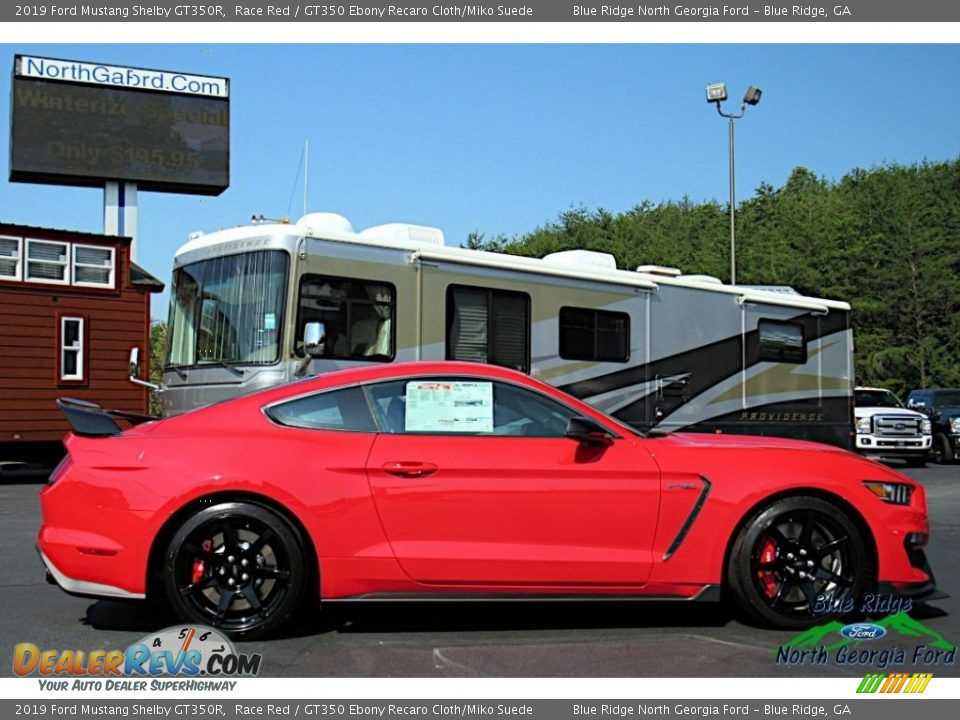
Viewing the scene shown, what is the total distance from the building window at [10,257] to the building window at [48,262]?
0.15 metres

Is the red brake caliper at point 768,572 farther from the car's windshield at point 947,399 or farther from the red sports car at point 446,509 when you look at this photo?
the car's windshield at point 947,399

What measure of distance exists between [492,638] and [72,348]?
556 inches

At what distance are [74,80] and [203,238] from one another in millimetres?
22467

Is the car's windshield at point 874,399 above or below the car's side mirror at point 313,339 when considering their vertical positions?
below

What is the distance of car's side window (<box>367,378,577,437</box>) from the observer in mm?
5453

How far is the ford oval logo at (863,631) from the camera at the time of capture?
5324mm

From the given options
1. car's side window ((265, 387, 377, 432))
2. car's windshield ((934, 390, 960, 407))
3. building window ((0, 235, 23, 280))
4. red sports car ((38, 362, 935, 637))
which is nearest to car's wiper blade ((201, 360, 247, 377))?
red sports car ((38, 362, 935, 637))

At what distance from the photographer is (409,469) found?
17.2 ft

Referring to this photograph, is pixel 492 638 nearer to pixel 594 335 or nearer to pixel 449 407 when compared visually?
pixel 449 407

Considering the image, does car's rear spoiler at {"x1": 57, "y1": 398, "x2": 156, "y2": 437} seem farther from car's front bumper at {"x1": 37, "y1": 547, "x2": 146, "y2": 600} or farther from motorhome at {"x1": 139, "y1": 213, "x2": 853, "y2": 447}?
motorhome at {"x1": 139, "y1": 213, "x2": 853, "y2": 447}

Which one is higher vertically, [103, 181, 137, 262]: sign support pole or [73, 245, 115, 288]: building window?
[103, 181, 137, 262]: sign support pole

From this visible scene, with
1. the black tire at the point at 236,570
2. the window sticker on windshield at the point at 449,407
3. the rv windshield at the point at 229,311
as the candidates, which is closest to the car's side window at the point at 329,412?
the window sticker on windshield at the point at 449,407

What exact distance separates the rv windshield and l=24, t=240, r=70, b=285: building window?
23.2 ft

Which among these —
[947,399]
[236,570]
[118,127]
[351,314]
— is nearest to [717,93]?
[947,399]
